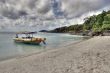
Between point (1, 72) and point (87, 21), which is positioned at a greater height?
point (87, 21)

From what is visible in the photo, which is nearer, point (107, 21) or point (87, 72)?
point (87, 72)

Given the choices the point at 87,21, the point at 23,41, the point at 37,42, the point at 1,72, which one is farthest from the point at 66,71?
the point at 87,21

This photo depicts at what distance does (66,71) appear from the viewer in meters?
9.16

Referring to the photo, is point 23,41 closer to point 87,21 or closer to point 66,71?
point 66,71

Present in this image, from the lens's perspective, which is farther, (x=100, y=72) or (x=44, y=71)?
(x=44, y=71)

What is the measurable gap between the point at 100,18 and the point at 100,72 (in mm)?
73295

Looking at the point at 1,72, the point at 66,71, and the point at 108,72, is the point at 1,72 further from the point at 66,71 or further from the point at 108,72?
the point at 108,72

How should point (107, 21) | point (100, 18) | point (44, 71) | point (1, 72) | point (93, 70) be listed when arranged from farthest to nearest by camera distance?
point (100, 18)
point (107, 21)
point (1, 72)
point (44, 71)
point (93, 70)

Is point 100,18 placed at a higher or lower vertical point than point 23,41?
higher

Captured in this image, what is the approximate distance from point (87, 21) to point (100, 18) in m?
31.7

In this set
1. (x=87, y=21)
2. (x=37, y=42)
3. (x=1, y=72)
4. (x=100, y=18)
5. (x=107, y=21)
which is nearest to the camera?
(x=1, y=72)

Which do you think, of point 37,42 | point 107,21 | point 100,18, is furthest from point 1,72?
point 100,18

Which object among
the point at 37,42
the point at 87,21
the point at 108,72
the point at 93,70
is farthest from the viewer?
the point at 87,21

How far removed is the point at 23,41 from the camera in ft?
141
